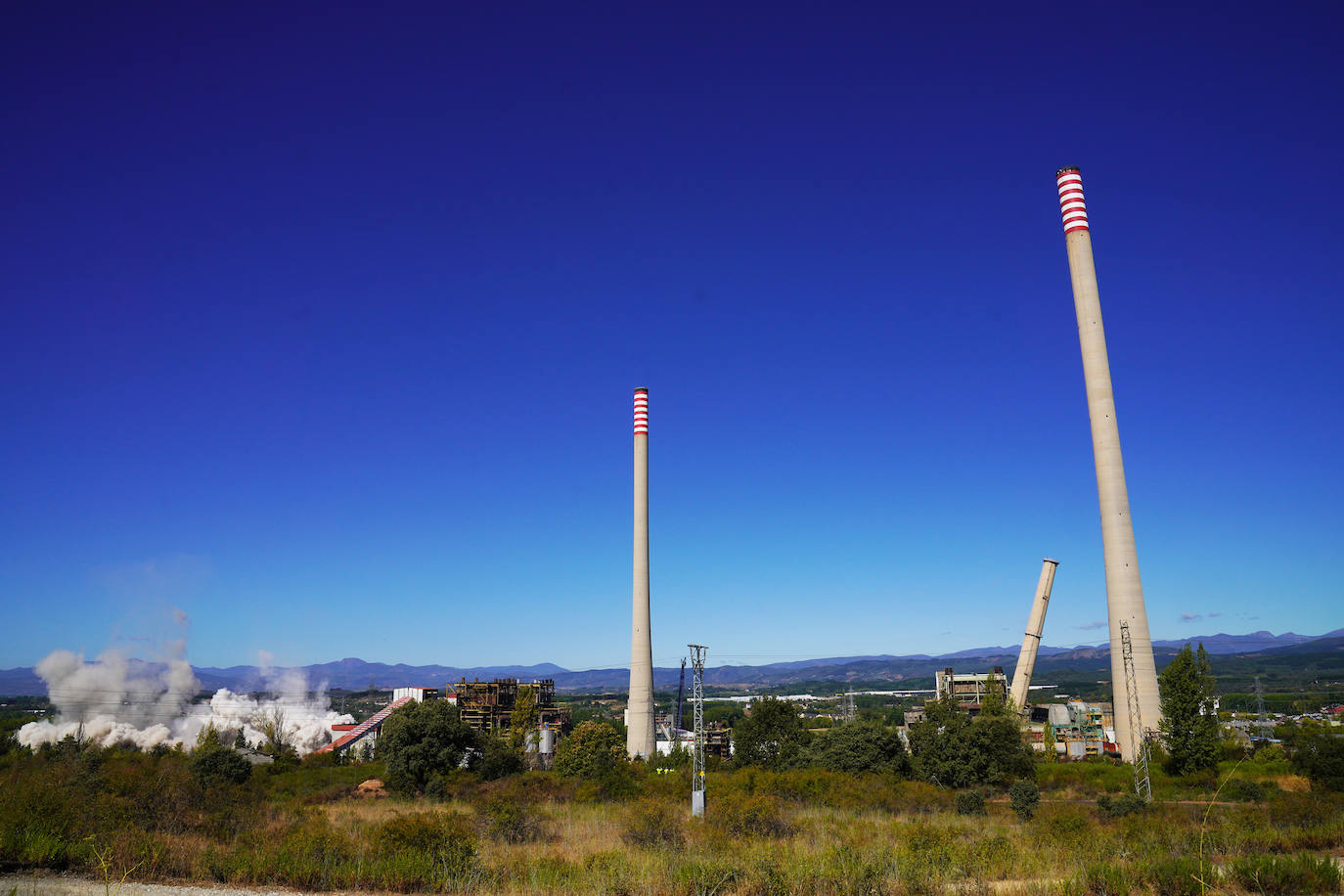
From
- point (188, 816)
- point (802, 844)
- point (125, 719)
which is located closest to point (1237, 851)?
point (802, 844)

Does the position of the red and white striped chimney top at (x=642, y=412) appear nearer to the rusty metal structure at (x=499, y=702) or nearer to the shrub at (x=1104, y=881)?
the rusty metal structure at (x=499, y=702)

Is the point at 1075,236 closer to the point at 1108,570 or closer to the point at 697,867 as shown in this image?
the point at 1108,570

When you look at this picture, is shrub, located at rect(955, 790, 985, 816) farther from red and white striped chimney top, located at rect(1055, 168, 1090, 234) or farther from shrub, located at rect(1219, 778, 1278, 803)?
red and white striped chimney top, located at rect(1055, 168, 1090, 234)

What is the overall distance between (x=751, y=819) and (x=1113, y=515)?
27.6 meters

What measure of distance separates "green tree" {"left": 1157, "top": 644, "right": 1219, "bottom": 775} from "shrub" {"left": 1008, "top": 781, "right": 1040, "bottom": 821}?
1319 cm

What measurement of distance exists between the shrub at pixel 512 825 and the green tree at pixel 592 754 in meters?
11.5

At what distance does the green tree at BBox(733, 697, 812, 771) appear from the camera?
43781mm

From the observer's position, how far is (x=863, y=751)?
35.6 m

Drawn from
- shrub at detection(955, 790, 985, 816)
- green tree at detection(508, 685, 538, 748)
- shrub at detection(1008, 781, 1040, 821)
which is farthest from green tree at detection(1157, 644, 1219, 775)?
green tree at detection(508, 685, 538, 748)

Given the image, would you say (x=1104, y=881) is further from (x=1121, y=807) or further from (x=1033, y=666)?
(x=1033, y=666)

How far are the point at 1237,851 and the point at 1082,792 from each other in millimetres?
19767

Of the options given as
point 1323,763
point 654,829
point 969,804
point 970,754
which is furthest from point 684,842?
point 1323,763

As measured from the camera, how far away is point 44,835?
1590 cm

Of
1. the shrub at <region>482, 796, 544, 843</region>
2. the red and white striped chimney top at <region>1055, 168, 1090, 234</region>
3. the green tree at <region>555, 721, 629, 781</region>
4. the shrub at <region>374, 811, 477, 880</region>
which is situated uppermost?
the red and white striped chimney top at <region>1055, 168, 1090, 234</region>
